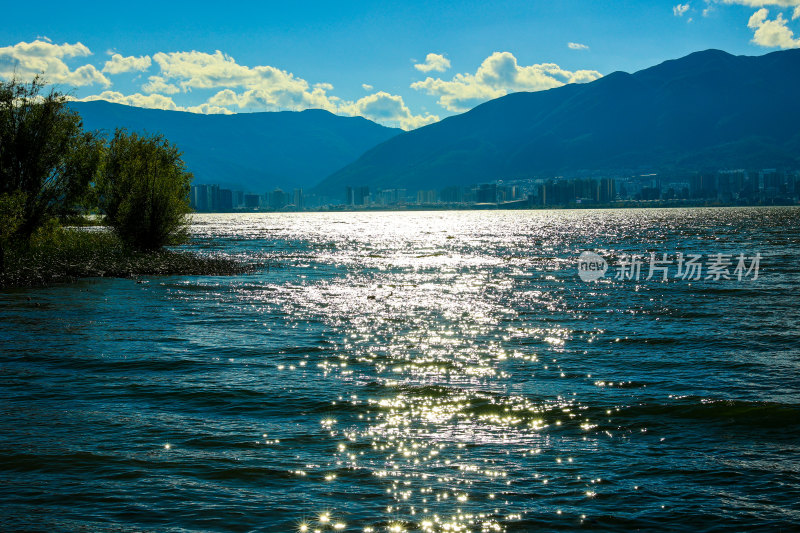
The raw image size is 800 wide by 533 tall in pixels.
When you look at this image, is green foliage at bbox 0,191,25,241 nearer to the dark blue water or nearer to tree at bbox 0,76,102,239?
tree at bbox 0,76,102,239

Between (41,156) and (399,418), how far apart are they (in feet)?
143

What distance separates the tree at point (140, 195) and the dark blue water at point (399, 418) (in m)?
28.6

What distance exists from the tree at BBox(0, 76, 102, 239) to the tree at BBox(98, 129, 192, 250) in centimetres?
978

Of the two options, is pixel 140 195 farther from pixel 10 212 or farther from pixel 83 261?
pixel 10 212

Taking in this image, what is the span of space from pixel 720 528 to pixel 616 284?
40398 millimetres

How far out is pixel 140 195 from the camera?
6294 centimetres

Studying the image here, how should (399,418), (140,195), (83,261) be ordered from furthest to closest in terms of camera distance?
(140,195) < (83,261) < (399,418)

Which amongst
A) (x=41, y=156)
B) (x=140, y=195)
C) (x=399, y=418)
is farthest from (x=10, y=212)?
(x=399, y=418)

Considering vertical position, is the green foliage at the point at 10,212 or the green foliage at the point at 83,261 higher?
the green foliage at the point at 10,212

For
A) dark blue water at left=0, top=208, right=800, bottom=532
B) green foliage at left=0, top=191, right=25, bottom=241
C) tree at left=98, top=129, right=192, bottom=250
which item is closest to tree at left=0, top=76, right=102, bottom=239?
green foliage at left=0, top=191, right=25, bottom=241

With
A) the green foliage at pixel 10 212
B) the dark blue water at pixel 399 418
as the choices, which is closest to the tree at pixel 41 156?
the green foliage at pixel 10 212

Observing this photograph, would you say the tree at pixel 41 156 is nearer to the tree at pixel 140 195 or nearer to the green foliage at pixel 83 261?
the green foliage at pixel 83 261

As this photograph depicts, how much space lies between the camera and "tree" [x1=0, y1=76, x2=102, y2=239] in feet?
159

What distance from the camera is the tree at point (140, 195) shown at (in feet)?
207
